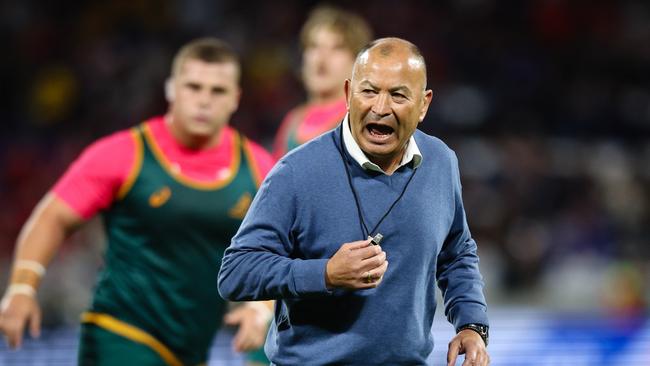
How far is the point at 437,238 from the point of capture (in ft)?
11.6

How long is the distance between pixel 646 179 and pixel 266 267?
28.6 feet

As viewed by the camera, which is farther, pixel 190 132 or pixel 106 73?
pixel 106 73

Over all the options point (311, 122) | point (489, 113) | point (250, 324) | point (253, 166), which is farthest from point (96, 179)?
point (489, 113)

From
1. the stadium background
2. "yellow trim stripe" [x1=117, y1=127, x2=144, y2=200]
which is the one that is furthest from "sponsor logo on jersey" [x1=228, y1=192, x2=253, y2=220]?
the stadium background

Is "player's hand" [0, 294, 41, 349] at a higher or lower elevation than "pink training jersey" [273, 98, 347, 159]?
lower

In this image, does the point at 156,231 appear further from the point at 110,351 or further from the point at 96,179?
the point at 110,351

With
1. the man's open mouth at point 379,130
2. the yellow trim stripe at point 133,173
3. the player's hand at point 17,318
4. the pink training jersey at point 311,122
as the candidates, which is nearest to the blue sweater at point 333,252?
the man's open mouth at point 379,130

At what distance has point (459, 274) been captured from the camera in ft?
12.2

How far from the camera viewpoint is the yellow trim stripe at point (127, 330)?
16.8 feet

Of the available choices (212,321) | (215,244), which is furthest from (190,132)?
(212,321)

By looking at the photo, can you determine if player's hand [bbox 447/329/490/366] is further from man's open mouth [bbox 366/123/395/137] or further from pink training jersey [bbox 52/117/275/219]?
pink training jersey [bbox 52/117/275/219]

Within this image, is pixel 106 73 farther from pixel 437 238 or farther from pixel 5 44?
pixel 437 238

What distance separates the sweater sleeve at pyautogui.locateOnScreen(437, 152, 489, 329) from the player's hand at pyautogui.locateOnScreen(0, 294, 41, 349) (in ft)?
5.73

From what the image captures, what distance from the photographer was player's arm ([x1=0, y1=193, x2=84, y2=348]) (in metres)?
4.62
